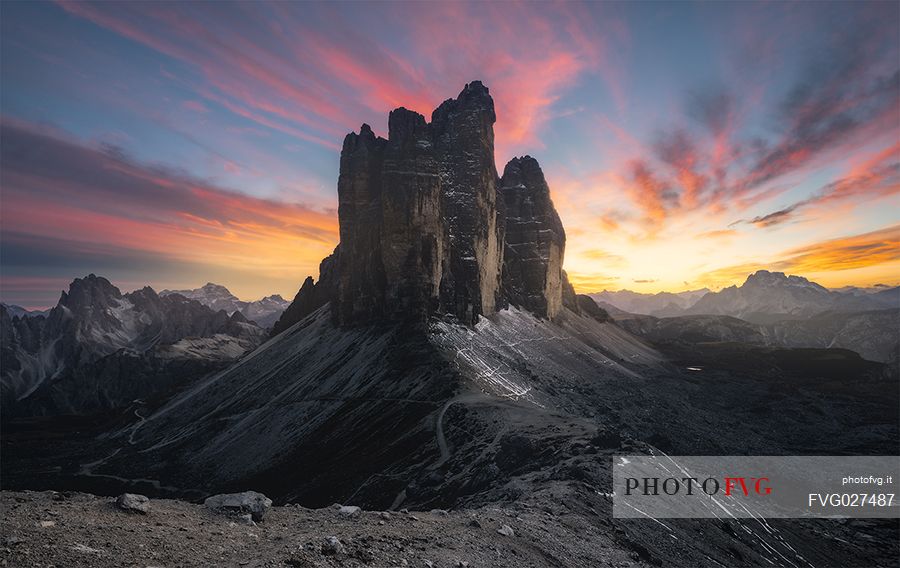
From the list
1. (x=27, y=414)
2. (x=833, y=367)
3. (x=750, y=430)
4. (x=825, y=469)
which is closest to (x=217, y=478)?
(x=825, y=469)

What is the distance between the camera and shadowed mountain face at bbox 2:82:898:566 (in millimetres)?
32531

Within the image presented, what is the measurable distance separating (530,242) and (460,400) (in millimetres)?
109958

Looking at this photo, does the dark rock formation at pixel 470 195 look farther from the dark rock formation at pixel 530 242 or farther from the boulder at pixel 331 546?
→ the boulder at pixel 331 546

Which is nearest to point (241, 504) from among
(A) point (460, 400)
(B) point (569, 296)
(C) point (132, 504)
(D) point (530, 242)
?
(C) point (132, 504)

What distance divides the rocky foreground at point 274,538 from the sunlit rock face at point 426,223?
259 feet

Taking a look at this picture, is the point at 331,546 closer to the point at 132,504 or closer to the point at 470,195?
the point at 132,504

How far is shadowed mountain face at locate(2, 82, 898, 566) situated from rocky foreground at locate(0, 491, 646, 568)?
1588 mm

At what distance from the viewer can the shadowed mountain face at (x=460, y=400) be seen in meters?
32.5

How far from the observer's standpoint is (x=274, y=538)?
1395cm

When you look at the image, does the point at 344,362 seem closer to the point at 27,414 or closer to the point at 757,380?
the point at 757,380

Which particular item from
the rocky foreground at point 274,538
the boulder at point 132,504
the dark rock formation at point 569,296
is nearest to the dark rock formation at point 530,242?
the dark rock formation at point 569,296

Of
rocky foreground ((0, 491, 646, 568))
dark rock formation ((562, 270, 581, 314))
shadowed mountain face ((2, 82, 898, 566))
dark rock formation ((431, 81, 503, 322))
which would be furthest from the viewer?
dark rock formation ((562, 270, 581, 314))

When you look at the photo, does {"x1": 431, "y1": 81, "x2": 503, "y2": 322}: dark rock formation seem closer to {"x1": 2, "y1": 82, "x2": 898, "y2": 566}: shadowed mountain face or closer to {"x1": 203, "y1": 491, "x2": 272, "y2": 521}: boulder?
{"x1": 2, "y1": 82, "x2": 898, "y2": 566}: shadowed mountain face

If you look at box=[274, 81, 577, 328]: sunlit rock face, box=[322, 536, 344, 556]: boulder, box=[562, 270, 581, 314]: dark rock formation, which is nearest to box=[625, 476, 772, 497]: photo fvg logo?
box=[322, 536, 344, 556]: boulder
